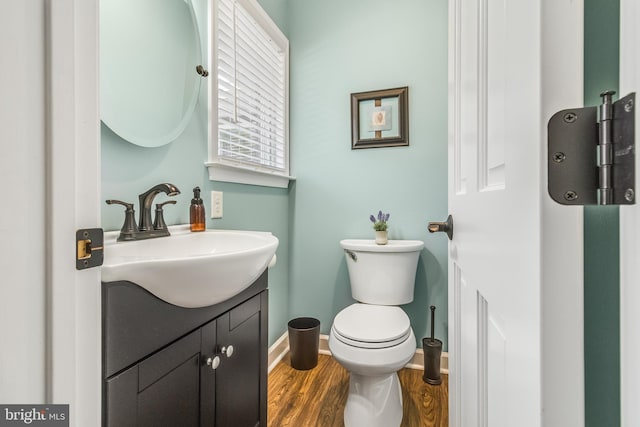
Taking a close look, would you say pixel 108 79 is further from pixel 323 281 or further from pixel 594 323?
pixel 323 281

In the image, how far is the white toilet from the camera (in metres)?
1.20

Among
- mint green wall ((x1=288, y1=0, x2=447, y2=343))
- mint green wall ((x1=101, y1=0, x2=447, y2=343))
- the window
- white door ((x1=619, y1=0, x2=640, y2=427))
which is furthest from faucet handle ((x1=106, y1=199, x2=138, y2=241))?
mint green wall ((x1=288, y1=0, x2=447, y2=343))

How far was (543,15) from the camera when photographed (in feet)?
0.82

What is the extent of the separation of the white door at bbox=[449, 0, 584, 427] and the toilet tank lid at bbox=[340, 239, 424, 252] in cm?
106

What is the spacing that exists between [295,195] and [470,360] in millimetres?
1540

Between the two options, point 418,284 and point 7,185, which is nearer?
point 7,185

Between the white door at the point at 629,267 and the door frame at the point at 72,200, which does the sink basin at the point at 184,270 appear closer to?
the door frame at the point at 72,200

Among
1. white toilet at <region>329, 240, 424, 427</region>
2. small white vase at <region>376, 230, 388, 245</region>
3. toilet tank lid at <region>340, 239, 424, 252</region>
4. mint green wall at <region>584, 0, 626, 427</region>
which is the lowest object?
white toilet at <region>329, 240, 424, 427</region>

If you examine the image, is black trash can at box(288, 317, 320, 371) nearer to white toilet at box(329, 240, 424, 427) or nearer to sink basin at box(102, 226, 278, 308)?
white toilet at box(329, 240, 424, 427)

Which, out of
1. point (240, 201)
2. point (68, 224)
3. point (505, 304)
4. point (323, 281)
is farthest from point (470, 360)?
point (323, 281)

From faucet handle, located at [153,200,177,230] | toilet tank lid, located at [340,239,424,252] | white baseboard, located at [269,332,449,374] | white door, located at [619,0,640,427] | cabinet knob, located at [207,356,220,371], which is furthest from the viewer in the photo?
white baseboard, located at [269,332,449,374]

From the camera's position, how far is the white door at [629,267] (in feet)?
0.64

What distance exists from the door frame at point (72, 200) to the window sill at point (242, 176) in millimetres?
788

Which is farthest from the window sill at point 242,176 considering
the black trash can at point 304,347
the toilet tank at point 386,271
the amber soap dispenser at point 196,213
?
the black trash can at point 304,347
